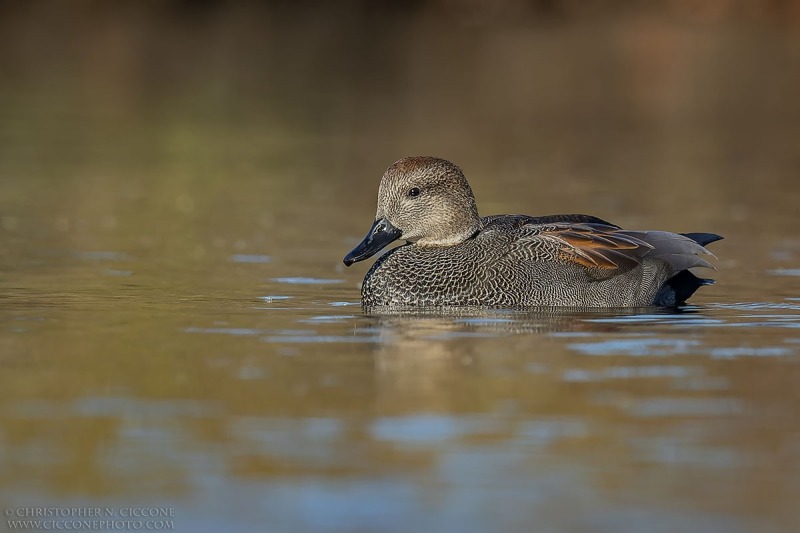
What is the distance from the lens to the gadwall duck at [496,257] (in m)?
9.84

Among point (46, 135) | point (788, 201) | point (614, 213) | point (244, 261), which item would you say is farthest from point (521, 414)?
point (46, 135)

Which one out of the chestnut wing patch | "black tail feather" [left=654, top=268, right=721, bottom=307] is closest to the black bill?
the chestnut wing patch

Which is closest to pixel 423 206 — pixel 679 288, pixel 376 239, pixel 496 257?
pixel 376 239

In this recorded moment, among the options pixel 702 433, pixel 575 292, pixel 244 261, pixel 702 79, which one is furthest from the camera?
pixel 702 79

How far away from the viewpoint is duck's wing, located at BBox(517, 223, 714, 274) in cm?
995

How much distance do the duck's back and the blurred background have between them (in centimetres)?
32

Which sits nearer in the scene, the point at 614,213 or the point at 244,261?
the point at 244,261

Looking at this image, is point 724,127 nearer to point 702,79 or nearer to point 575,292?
point 702,79

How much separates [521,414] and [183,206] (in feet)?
29.7

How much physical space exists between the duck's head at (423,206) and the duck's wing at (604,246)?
398 mm

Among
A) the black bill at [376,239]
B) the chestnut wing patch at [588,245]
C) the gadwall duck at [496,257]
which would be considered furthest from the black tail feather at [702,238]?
the black bill at [376,239]

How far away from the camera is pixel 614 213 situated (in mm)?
14648

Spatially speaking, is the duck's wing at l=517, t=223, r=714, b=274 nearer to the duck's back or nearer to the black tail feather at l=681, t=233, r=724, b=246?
the duck's back

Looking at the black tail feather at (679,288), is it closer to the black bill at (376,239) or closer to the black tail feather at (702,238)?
the black tail feather at (702,238)
